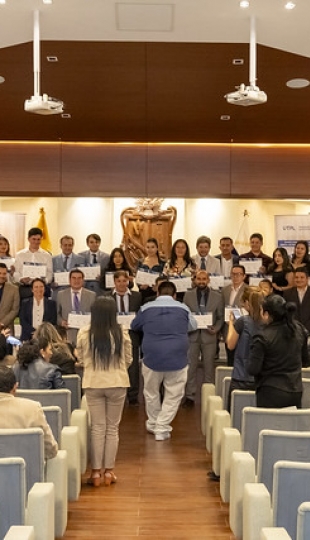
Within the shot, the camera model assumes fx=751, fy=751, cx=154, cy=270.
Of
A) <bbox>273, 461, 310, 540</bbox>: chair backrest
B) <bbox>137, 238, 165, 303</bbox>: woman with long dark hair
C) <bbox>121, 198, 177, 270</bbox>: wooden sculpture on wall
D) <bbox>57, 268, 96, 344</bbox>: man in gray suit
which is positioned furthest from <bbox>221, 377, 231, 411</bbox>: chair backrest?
<bbox>121, 198, 177, 270</bbox>: wooden sculpture on wall

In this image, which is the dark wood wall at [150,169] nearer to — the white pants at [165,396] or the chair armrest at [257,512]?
the white pants at [165,396]

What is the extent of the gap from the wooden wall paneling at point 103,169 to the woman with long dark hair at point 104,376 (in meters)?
6.33

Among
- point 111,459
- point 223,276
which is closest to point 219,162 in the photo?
point 223,276

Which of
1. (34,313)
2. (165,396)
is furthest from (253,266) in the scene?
(34,313)

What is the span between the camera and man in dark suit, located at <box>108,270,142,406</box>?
29.1 ft

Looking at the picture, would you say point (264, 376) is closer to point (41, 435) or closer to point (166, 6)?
point (41, 435)

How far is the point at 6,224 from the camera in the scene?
1317 centimetres

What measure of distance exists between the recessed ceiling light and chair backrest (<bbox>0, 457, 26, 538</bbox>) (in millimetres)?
6237

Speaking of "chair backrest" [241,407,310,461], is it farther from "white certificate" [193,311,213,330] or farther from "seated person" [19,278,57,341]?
"seated person" [19,278,57,341]

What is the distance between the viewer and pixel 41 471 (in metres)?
4.34

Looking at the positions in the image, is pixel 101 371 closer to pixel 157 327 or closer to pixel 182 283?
pixel 157 327

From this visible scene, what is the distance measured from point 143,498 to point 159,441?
1.81m

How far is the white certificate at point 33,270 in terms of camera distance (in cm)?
936

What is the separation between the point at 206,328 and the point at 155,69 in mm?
3101
